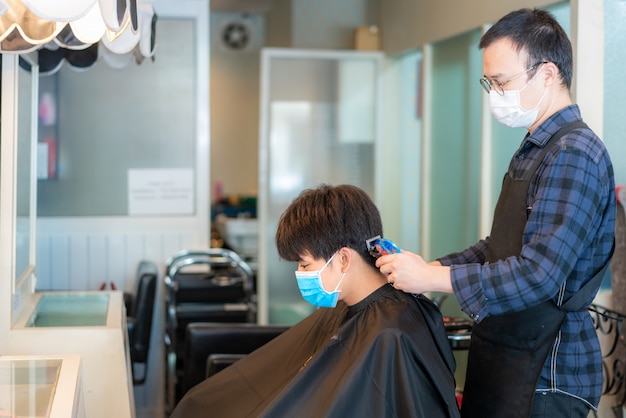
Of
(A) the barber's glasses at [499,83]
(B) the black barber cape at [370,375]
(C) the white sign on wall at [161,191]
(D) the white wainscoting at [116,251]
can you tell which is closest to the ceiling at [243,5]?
(C) the white sign on wall at [161,191]

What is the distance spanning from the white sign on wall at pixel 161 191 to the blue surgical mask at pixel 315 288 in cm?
273

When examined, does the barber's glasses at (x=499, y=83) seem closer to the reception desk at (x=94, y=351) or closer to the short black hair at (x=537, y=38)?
the short black hair at (x=537, y=38)

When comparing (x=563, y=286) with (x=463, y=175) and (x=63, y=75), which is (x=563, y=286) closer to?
(x=463, y=175)

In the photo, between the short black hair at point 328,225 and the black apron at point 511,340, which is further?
the short black hair at point 328,225

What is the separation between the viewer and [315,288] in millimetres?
2053

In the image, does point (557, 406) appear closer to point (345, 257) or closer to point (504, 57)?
point (345, 257)

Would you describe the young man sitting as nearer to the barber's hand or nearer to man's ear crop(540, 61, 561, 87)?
the barber's hand

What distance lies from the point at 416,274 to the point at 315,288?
1.12ft

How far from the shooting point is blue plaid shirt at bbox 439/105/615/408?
1.70 meters

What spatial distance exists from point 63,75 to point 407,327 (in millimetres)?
3188

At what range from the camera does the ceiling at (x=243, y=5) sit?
22.9 feet

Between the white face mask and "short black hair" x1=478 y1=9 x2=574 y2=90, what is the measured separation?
0.19 ft

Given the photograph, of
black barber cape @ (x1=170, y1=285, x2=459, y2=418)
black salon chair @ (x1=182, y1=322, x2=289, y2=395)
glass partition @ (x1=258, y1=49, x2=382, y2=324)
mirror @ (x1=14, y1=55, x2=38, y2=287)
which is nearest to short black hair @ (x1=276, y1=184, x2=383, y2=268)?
black barber cape @ (x1=170, y1=285, x2=459, y2=418)

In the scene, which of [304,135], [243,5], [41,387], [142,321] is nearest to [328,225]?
[41,387]
